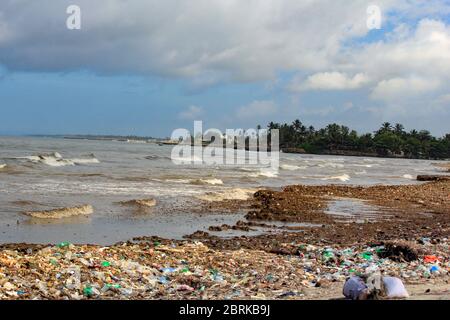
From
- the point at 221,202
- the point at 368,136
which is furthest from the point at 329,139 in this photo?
the point at 221,202

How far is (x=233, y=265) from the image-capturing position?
901 cm

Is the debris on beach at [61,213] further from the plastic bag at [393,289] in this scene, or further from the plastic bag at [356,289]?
the plastic bag at [393,289]

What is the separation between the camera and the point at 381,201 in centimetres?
2298

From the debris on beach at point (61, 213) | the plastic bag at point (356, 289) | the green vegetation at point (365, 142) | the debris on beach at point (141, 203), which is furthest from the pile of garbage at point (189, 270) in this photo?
the green vegetation at point (365, 142)

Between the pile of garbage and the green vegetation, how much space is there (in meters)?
141

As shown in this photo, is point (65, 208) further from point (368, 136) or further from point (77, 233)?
point (368, 136)

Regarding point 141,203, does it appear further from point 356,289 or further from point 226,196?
point 356,289

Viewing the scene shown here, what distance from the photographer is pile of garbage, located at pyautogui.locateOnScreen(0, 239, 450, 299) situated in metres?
7.02

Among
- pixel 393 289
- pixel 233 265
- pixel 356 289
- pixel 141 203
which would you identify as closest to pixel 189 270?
pixel 233 265

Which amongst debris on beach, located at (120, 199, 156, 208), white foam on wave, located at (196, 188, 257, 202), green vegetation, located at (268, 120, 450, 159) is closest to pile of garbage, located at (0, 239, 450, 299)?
debris on beach, located at (120, 199, 156, 208)

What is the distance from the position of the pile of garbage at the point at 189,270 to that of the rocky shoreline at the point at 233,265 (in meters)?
0.01

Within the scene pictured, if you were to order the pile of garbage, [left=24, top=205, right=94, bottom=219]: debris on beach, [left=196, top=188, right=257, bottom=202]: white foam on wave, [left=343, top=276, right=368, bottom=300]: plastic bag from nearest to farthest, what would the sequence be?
[left=343, top=276, right=368, bottom=300]: plastic bag, the pile of garbage, [left=24, top=205, right=94, bottom=219]: debris on beach, [left=196, top=188, right=257, bottom=202]: white foam on wave

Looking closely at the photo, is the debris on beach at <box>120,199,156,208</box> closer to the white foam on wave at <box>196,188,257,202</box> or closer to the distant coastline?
the white foam on wave at <box>196,188,257,202</box>
